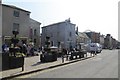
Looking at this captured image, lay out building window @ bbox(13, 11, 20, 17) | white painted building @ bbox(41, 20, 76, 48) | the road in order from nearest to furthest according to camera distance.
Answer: the road, building window @ bbox(13, 11, 20, 17), white painted building @ bbox(41, 20, 76, 48)

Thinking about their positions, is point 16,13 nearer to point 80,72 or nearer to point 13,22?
point 13,22

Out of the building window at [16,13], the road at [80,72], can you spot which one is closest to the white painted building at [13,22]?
the building window at [16,13]

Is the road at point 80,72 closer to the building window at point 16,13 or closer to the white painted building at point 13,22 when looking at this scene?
the white painted building at point 13,22

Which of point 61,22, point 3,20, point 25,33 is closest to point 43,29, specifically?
point 61,22

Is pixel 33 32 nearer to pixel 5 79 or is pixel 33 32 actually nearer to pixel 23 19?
pixel 23 19

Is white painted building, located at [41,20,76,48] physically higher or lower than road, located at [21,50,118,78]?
higher

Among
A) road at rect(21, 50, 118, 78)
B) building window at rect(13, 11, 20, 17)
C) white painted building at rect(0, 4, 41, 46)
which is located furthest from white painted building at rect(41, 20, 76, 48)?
road at rect(21, 50, 118, 78)

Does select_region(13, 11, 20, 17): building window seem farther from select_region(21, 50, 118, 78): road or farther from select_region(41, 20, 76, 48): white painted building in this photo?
select_region(41, 20, 76, 48): white painted building

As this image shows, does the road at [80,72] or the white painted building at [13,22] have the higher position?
the white painted building at [13,22]

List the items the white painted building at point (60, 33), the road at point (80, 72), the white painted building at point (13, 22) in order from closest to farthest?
the road at point (80, 72), the white painted building at point (13, 22), the white painted building at point (60, 33)

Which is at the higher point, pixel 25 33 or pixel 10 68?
pixel 25 33

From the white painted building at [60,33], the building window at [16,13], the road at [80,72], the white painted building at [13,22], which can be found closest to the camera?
the road at [80,72]

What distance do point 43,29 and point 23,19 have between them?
109 ft

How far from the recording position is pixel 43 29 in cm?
8100
